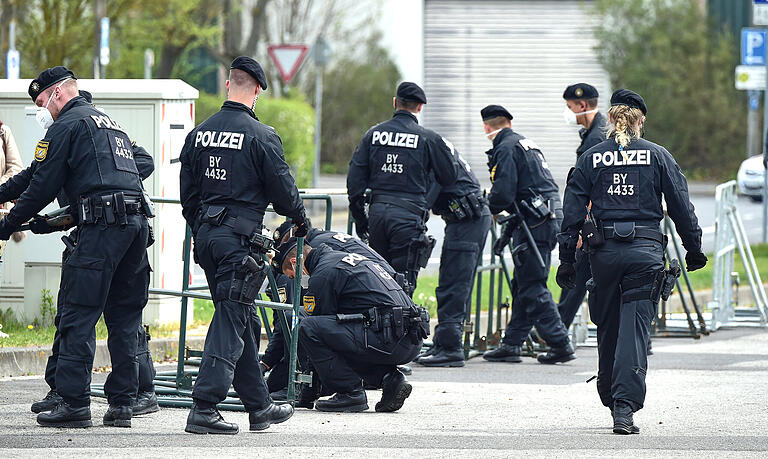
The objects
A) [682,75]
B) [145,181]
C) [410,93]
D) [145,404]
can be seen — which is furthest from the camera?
[682,75]

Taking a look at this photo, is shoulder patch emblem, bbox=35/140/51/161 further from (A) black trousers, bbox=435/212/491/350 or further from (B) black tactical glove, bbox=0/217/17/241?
(A) black trousers, bbox=435/212/491/350

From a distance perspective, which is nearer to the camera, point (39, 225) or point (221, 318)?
point (221, 318)

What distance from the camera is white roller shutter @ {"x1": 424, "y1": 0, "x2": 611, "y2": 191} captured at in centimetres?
3597

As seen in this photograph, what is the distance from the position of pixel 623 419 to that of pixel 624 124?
1.57 metres

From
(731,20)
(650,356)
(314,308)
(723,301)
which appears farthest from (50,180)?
(731,20)

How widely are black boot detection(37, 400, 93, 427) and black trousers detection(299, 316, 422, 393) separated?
52.9 inches

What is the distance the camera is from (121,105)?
1147cm

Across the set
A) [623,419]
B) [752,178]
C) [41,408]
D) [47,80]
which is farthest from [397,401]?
[752,178]

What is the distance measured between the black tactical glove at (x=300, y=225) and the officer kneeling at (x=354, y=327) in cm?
58

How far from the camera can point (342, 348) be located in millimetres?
8320

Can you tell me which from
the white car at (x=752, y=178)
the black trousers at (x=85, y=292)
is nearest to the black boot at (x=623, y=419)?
the black trousers at (x=85, y=292)

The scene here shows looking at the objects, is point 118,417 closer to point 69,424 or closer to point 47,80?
point 69,424

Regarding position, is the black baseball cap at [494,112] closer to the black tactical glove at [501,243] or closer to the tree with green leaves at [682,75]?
the black tactical glove at [501,243]

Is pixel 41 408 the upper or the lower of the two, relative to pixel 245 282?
lower
